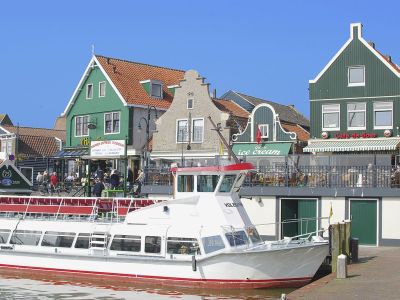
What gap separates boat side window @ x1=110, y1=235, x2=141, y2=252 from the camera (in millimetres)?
24125

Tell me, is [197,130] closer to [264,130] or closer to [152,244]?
[264,130]

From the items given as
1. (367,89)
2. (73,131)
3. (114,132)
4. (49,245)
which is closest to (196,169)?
(49,245)

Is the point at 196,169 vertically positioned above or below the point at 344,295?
above

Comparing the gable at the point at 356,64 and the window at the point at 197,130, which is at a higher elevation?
the gable at the point at 356,64

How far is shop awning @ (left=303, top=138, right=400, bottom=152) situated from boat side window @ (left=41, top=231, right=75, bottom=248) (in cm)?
1780

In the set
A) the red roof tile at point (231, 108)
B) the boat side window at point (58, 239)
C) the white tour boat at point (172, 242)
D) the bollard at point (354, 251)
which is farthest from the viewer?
the red roof tile at point (231, 108)

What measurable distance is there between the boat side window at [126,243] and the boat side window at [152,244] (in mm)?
390

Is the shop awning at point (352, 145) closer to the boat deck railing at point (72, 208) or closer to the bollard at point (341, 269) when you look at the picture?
the boat deck railing at point (72, 208)

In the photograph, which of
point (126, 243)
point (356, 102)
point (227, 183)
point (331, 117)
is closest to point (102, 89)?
point (331, 117)

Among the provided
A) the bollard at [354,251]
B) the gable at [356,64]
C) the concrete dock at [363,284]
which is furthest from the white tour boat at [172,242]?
the gable at [356,64]

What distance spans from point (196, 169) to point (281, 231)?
28.2ft

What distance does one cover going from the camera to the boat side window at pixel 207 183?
951 inches

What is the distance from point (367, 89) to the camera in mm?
38688

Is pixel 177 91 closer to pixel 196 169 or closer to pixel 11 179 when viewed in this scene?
pixel 11 179
